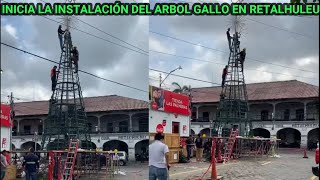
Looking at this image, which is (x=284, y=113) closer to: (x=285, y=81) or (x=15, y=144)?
(x=285, y=81)

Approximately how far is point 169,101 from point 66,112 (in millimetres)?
2333

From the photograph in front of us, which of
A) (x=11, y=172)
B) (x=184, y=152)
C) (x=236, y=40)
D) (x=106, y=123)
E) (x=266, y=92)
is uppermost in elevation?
(x=236, y=40)

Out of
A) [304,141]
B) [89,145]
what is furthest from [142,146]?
[304,141]

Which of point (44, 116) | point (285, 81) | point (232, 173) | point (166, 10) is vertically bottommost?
point (232, 173)

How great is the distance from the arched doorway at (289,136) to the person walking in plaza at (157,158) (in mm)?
1836

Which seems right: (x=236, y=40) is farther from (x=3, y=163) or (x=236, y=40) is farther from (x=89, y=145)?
(x=3, y=163)

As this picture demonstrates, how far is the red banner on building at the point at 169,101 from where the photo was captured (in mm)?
5719

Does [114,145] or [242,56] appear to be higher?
[242,56]

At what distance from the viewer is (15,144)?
4.64 m

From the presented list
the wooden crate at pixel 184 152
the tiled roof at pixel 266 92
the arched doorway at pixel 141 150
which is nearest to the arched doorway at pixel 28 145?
the arched doorway at pixel 141 150

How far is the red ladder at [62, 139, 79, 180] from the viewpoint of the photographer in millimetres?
4492

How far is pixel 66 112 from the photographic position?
448 cm

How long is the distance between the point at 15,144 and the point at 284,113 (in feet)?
12.3

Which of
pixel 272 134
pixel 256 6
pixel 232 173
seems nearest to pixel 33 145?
pixel 256 6
